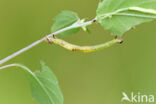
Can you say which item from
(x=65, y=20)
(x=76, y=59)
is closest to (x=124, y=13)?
(x=65, y=20)

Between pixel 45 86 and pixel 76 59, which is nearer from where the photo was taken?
pixel 45 86

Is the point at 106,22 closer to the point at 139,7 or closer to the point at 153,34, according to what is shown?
the point at 139,7

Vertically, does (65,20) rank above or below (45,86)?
above

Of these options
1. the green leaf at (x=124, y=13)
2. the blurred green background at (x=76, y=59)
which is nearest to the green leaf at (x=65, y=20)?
the green leaf at (x=124, y=13)

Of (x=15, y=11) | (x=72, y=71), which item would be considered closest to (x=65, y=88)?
(x=72, y=71)

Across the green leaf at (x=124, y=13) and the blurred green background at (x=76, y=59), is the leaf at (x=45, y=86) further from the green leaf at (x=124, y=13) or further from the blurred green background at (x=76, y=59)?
the blurred green background at (x=76, y=59)

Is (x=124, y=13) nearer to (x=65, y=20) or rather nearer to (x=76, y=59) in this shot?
(x=65, y=20)

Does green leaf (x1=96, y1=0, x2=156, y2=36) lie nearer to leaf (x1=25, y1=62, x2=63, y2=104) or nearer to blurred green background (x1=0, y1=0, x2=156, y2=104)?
leaf (x1=25, y1=62, x2=63, y2=104)

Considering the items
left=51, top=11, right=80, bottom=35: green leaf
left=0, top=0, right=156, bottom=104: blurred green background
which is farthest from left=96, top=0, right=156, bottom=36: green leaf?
left=0, top=0, right=156, bottom=104: blurred green background
